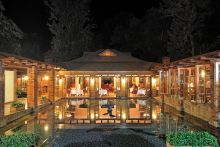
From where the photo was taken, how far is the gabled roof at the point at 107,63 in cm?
2908

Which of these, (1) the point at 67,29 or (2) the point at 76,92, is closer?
(2) the point at 76,92

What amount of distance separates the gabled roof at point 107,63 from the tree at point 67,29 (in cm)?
700

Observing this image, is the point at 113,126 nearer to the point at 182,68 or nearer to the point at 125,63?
the point at 182,68

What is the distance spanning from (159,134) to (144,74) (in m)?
18.3

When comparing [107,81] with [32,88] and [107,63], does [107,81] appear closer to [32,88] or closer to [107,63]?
[107,63]

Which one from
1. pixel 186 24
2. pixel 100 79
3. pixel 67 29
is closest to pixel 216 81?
pixel 100 79

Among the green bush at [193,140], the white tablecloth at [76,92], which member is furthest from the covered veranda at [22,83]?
the green bush at [193,140]

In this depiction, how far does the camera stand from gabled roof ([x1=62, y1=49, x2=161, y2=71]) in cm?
2908

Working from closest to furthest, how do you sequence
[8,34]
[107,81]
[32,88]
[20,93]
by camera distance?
[32,88] < [8,34] < [20,93] < [107,81]

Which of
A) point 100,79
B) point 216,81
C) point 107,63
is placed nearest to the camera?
point 216,81

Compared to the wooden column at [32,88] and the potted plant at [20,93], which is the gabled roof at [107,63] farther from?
the wooden column at [32,88]

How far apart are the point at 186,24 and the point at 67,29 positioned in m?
16.1

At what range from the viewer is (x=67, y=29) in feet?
131

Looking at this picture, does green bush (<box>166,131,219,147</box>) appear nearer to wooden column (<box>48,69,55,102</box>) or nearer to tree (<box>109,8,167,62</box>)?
wooden column (<box>48,69,55,102</box>)
